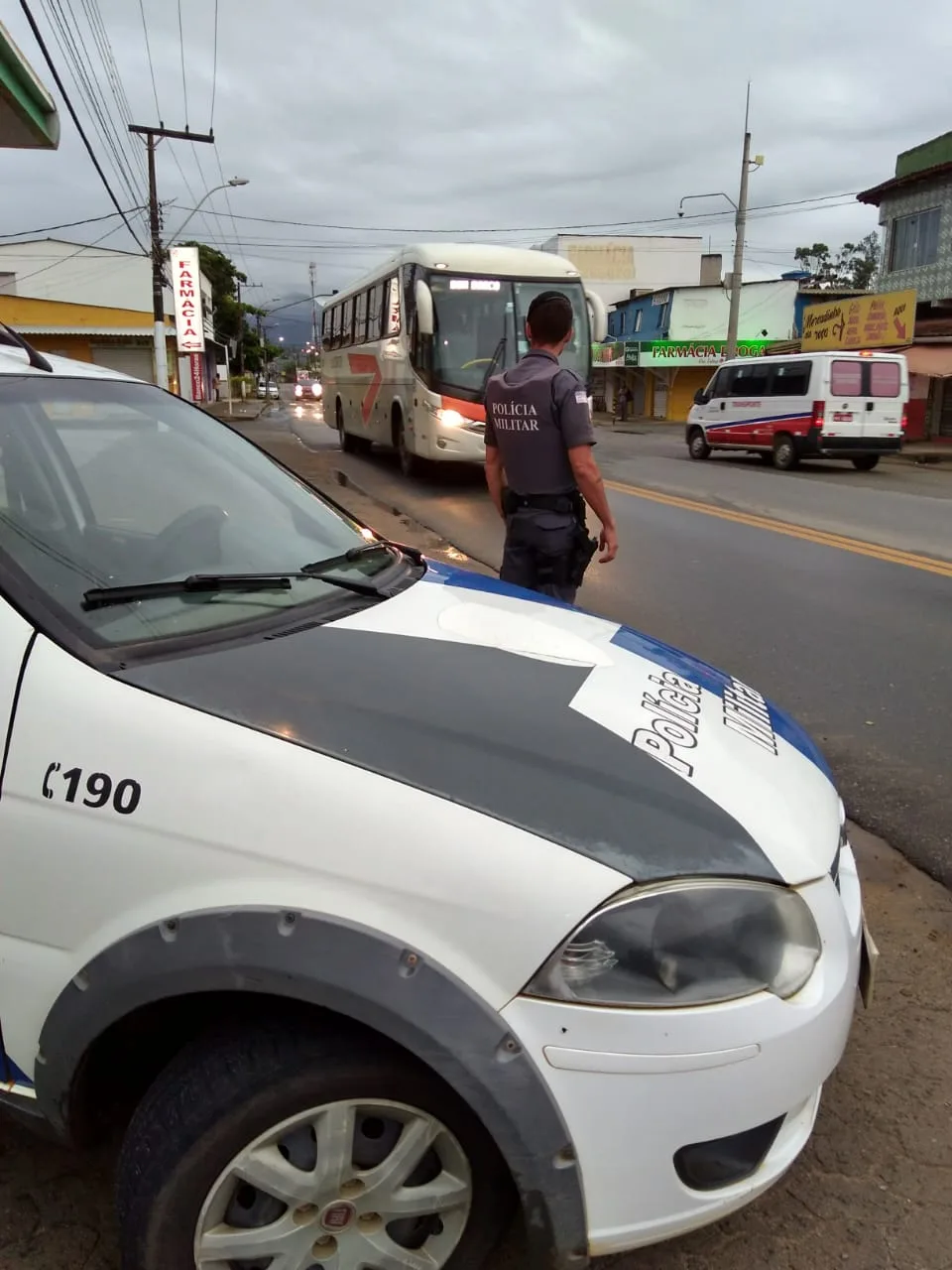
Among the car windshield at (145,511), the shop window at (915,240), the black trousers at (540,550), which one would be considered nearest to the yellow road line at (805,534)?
the black trousers at (540,550)

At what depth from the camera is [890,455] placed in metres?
21.5

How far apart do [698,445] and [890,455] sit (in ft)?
14.0

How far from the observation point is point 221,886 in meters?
1.58

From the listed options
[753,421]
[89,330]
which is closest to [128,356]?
[89,330]

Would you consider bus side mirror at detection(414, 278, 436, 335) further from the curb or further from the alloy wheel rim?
the alloy wheel rim

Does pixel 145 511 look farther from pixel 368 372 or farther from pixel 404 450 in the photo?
pixel 368 372

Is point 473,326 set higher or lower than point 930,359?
lower

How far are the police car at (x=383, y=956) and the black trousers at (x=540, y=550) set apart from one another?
2611 mm

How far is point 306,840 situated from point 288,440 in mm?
25662

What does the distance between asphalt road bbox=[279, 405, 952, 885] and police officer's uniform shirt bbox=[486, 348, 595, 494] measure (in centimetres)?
192

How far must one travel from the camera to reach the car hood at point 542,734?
1653mm

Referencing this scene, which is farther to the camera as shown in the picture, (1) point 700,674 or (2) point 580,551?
(2) point 580,551

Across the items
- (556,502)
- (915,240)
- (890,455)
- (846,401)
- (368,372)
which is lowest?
(890,455)

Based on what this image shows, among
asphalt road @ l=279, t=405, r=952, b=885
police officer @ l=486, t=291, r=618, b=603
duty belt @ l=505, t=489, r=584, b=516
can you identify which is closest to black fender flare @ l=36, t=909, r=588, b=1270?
asphalt road @ l=279, t=405, r=952, b=885
